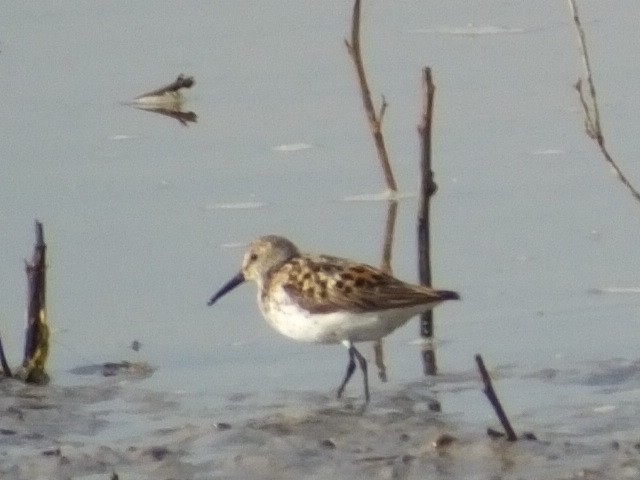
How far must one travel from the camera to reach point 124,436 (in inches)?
234

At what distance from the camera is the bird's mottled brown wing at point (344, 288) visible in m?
6.37

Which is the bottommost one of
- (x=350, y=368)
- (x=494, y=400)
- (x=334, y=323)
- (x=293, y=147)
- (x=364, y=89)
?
A: (x=350, y=368)

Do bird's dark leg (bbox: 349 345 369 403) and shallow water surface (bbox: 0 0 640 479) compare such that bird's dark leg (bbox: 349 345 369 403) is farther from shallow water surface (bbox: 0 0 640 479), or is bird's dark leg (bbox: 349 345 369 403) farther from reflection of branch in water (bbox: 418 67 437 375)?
reflection of branch in water (bbox: 418 67 437 375)

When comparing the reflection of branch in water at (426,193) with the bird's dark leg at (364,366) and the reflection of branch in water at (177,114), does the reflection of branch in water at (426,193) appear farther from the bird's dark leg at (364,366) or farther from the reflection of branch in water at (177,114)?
the reflection of branch in water at (177,114)

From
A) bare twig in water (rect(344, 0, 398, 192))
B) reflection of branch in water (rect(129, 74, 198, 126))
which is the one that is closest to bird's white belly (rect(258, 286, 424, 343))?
bare twig in water (rect(344, 0, 398, 192))

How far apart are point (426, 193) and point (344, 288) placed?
577 millimetres

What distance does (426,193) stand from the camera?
271 inches

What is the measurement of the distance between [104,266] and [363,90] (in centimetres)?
135

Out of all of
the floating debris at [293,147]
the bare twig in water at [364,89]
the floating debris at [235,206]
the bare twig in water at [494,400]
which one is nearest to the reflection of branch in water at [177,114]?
the floating debris at [293,147]

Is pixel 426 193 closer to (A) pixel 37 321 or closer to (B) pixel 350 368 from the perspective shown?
(B) pixel 350 368

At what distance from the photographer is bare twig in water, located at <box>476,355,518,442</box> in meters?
4.99

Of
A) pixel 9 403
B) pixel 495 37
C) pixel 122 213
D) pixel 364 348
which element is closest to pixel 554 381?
pixel 364 348

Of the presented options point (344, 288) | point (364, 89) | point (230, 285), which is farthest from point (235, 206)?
point (344, 288)

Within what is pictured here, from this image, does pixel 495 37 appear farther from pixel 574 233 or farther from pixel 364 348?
pixel 364 348
